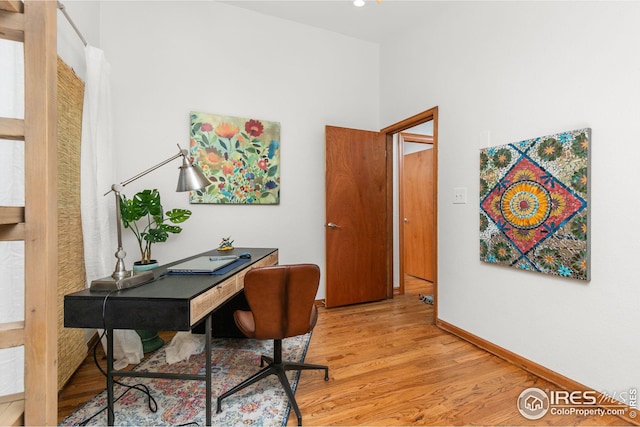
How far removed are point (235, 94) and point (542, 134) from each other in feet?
8.83

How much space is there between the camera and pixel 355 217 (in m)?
3.55

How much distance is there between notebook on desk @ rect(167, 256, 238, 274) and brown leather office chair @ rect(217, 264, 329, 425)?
311 mm

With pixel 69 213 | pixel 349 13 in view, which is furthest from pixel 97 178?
pixel 349 13

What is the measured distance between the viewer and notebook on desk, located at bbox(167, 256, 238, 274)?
1775 mm

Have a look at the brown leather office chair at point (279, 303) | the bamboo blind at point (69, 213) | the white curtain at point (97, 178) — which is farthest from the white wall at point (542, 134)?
the bamboo blind at point (69, 213)

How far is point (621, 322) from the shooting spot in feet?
5.40

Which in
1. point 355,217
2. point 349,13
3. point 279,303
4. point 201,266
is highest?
point 349,13

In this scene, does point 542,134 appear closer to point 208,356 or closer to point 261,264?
point 261,264

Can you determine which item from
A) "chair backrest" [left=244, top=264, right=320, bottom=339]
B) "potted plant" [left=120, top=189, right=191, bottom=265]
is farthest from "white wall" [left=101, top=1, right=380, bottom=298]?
"chair backrest" [left=244, top=264, right=320, bottom=339]

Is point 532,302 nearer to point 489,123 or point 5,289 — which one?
point 489,123

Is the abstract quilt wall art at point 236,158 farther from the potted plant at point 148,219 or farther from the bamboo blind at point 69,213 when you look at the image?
the bamboo blind at point 69,213

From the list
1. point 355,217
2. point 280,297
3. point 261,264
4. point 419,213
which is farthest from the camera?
point 419,213

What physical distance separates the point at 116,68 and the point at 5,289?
216 centimetres

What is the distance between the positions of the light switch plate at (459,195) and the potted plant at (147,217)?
2.38 meters
